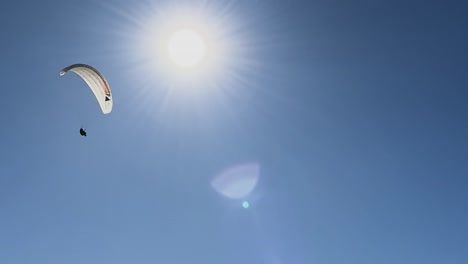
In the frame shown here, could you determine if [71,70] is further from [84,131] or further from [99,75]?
[84,131]

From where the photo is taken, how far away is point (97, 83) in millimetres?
48906

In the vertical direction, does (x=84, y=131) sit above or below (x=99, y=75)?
below

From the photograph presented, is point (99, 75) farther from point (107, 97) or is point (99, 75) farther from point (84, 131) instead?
point (84, 131)

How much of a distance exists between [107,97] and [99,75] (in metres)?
2.72

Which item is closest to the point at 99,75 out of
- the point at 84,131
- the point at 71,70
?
the point at 71,70

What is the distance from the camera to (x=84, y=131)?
47750mm

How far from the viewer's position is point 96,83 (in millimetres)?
49031

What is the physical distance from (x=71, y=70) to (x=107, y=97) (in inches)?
180

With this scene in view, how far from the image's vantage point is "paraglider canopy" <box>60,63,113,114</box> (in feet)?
150

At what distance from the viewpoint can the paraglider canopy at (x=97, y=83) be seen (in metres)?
45.7

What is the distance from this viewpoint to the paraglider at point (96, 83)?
45.7 meters

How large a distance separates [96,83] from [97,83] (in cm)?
18

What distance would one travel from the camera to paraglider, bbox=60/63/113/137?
150 feet

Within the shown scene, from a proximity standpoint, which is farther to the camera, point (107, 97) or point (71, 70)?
point (107, 97)
